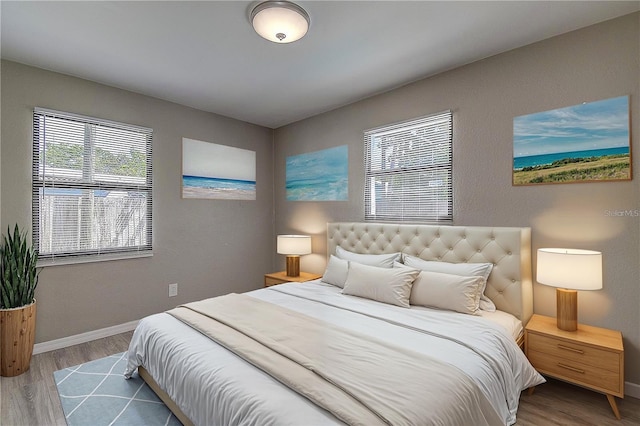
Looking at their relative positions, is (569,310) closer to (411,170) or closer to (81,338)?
(411,170)

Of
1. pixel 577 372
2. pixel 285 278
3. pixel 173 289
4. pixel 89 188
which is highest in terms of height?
pixel 89 188

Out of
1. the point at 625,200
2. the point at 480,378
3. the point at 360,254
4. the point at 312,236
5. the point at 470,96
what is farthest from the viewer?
the point at 312,236

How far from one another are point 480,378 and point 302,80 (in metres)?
2.85

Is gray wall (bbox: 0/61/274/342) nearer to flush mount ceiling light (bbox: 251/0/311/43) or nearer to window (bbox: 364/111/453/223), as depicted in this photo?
window (bbox: 364/111/453/223)

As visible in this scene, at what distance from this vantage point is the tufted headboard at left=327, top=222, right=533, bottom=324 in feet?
7.64

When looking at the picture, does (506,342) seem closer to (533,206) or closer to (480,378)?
(480,378)

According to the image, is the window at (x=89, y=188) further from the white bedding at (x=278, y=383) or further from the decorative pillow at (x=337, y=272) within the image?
the decorative pillow at (x=337, y=272)

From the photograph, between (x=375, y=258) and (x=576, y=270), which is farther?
(x=375, y=258)

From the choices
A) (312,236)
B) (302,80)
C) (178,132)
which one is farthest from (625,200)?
(178,132)

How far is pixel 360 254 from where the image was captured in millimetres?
3344

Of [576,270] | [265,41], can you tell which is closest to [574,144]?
[576,270]

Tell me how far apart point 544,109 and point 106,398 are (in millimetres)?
3856

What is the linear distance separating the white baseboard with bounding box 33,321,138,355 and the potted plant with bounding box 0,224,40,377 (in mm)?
367

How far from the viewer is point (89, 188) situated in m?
3.09
